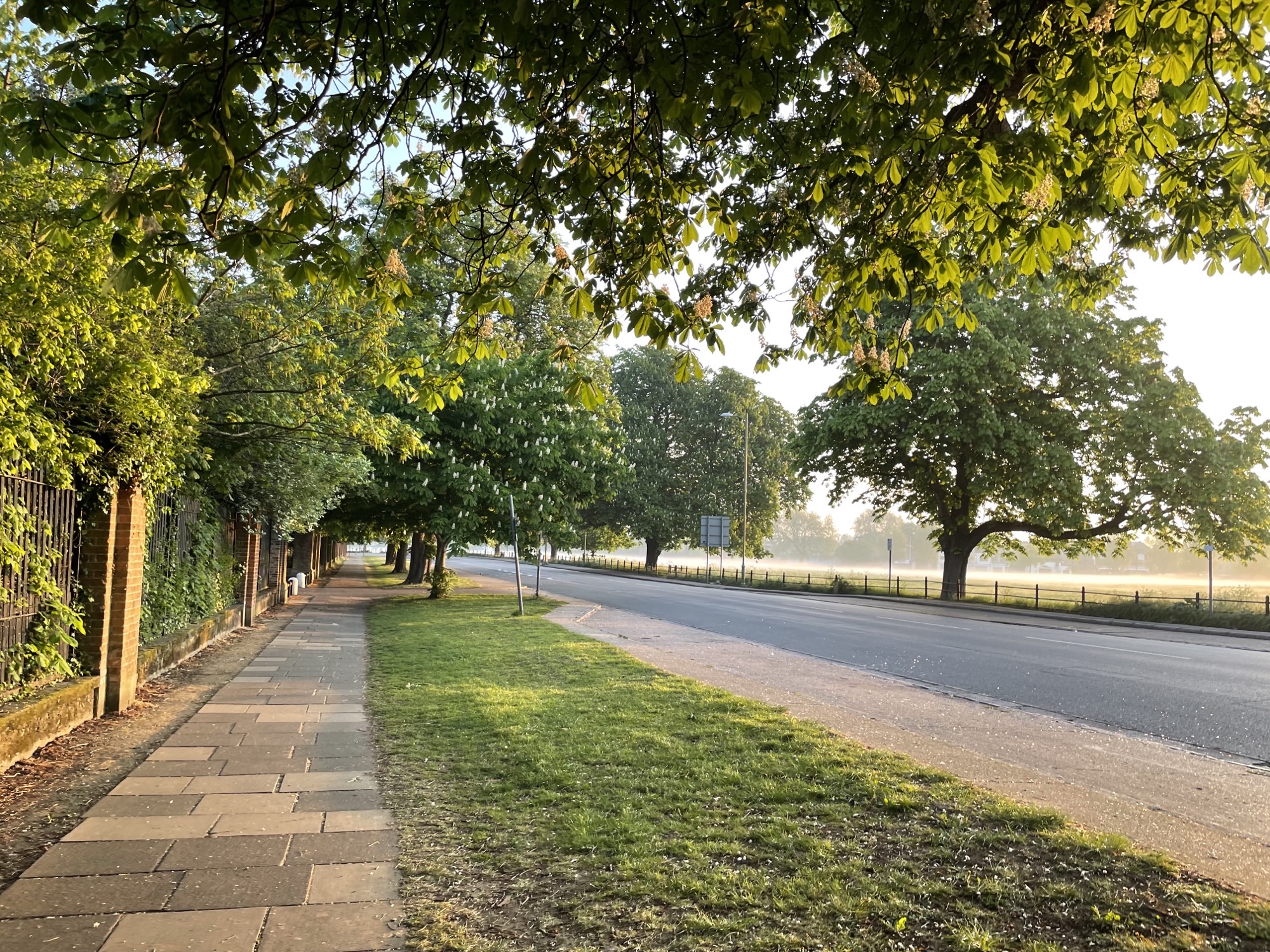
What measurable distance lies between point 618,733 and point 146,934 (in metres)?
3.80

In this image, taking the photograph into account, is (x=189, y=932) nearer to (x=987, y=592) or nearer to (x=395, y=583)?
(x=395, y=583)

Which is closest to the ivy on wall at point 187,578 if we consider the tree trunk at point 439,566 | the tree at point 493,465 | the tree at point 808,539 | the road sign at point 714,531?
the tree at point 493,465

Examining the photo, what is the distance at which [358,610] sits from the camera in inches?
733

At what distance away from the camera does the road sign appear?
43188 millimetres

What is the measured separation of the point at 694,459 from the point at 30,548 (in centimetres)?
4821

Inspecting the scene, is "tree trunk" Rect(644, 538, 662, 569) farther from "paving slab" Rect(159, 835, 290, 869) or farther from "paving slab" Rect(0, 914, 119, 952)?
"paving slab" Rect(0, 914, 119, 952)

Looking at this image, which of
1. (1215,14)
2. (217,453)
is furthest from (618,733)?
(217,453)

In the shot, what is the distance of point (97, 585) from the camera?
675 cm

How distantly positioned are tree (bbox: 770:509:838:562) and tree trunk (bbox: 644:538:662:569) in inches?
4193

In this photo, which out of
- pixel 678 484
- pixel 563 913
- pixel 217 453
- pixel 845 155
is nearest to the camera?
pixel 563 913

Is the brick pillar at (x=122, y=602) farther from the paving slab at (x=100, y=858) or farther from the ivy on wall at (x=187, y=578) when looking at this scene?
the paving slab at (x=100, y=858)

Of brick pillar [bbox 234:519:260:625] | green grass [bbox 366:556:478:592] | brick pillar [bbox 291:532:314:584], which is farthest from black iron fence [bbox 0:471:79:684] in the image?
brick pillar [bbox 291:532:314:584]

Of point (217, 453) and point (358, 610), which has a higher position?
point (217, 453)

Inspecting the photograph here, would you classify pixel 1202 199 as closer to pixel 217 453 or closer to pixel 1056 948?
pixel 1056 948
